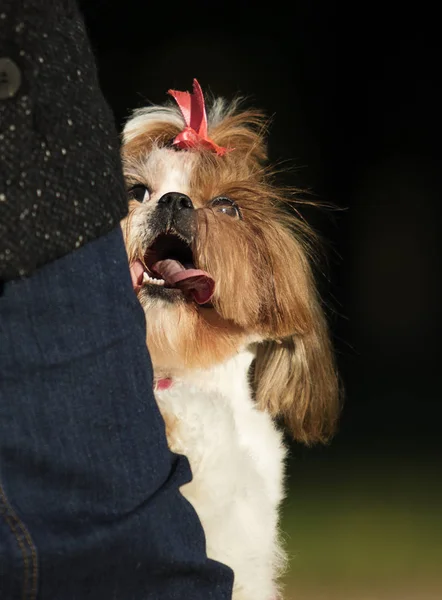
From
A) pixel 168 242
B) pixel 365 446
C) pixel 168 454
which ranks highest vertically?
pixel 168 242

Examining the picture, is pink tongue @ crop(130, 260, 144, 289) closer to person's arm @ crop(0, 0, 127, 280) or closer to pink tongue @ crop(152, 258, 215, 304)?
pink tongue @ crop(152, 258, 215, 304)

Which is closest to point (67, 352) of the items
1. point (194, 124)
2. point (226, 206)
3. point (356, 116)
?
point (226, 206)

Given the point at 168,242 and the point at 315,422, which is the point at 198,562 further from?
the point at 315,422

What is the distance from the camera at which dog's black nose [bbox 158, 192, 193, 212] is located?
185cm

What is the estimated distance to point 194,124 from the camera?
2.00m

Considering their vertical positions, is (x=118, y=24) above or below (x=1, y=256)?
above

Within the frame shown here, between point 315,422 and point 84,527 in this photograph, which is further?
point 315,422

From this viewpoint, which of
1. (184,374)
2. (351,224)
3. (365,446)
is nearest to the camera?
(184,374)

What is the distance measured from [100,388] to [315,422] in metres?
1.47

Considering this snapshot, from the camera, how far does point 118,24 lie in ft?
17.8

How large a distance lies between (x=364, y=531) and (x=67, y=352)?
323 centimetres

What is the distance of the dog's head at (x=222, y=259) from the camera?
1814 mm

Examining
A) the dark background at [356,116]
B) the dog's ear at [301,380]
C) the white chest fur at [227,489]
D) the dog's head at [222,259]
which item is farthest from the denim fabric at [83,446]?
the dark background at [356,116]

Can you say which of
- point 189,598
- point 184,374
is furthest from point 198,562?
point 184,374
